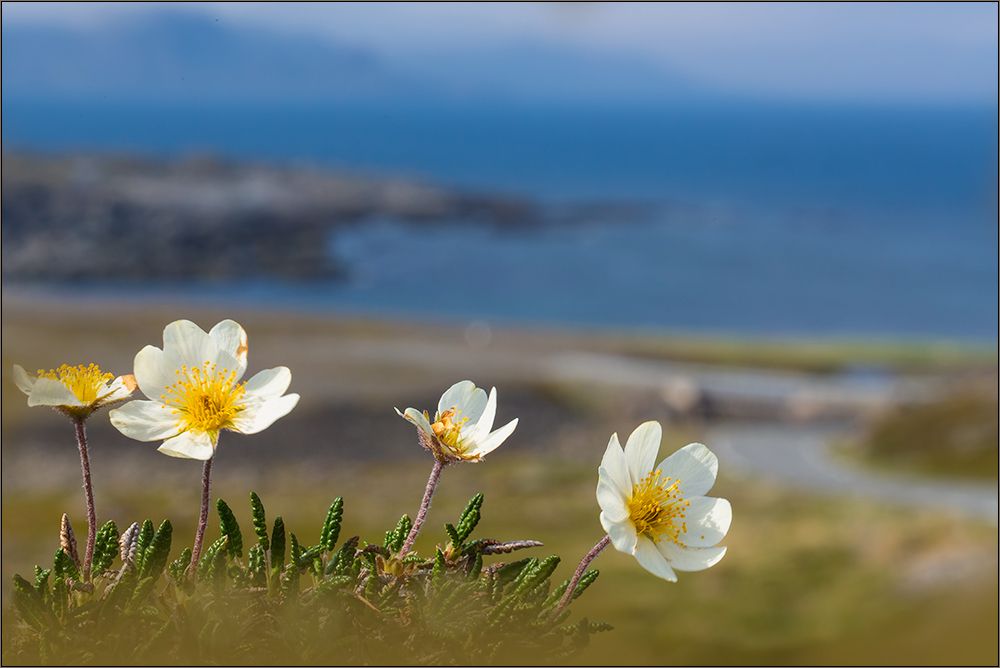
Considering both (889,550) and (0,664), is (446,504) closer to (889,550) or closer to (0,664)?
(889,550)

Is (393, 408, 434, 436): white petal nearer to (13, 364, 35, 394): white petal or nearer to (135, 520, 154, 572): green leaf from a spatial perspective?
(135, 520, 154, 572): green leaf

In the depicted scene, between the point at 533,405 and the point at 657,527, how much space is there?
97.6ft

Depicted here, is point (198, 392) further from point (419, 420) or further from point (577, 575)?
point (577, 575)

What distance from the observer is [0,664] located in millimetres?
1014

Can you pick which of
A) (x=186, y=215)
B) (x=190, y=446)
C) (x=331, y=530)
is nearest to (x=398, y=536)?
(x=331, y=530)

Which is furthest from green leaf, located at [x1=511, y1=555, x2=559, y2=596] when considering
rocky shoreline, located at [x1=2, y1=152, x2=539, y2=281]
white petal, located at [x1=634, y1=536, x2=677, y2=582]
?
rocky shoreline, located at [x1=2, y1=152, x2=539, y2=281]

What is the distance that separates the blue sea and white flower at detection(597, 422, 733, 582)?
45.7 m

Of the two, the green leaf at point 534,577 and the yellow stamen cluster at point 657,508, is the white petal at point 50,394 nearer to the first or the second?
the green leaf at point 534,577

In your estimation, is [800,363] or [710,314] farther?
[710,314]

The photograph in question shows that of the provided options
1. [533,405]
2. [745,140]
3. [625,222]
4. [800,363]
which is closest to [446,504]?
[533,405]

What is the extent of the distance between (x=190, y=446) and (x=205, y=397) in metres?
0.09

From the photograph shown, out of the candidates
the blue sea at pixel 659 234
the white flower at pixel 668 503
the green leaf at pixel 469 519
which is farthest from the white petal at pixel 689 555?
the blue sea at pixel 659 234

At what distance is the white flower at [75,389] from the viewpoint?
1.08m

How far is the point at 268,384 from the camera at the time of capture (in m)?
1.17
